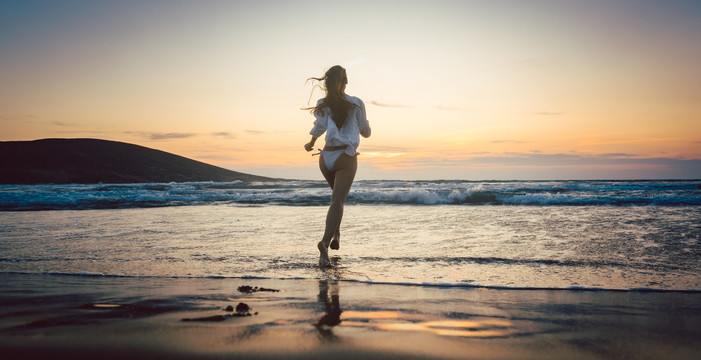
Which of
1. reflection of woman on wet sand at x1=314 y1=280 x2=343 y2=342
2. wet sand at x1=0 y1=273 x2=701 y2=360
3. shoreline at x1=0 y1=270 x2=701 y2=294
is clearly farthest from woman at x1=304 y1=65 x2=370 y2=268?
wet sand at x1=0 y1=273 x2=701 y2=360

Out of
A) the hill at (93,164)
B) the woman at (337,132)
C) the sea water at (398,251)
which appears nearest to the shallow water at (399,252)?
the sea water at (398,251)

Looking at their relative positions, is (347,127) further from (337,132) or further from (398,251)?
(398,251)

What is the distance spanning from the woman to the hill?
31.5 meters

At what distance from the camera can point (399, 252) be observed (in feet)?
13.8

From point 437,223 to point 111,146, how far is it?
39.2m

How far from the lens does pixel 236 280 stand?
3.07m

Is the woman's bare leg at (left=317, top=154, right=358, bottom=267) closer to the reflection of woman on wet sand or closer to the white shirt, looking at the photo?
the white shirt

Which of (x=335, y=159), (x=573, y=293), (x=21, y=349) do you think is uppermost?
(x=335, y=159)

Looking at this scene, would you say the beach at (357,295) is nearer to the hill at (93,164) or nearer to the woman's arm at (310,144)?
the woman's arm at (310,144)

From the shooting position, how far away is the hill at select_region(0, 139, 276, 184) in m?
30.6

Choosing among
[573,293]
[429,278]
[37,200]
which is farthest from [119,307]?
[37,200]

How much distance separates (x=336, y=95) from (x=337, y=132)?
0.33 metres

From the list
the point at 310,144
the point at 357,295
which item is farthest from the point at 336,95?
the point at 357,295

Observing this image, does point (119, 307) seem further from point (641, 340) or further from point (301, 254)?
point (641, 340)
